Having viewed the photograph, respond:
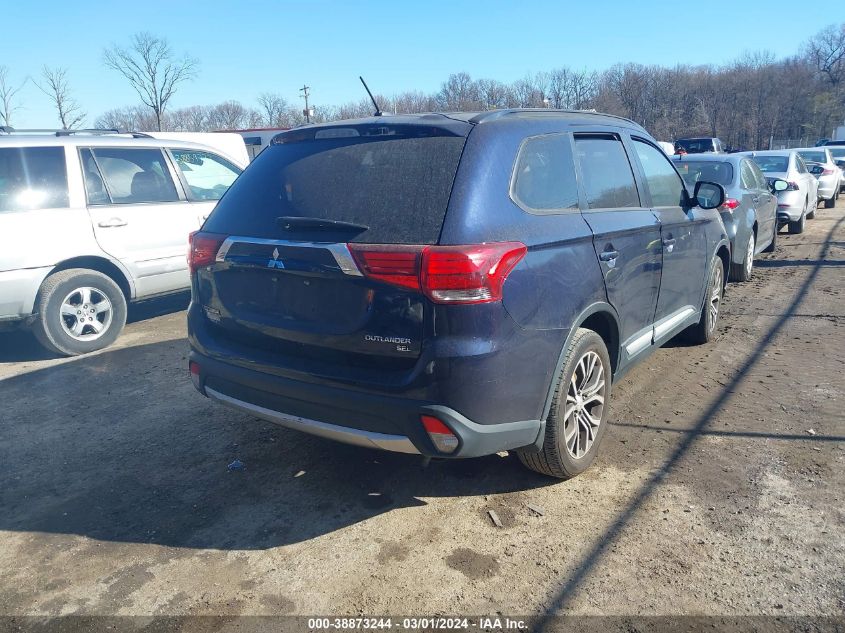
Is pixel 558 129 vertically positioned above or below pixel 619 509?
above

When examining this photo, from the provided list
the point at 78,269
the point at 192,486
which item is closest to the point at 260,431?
the point at 192,486

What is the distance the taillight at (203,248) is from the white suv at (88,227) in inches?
120

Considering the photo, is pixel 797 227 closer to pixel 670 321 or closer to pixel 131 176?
pixel 670 321

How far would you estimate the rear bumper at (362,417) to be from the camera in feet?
8.92

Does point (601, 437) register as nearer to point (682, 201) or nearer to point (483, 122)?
point (483, 122)

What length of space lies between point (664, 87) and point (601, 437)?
88.4 m

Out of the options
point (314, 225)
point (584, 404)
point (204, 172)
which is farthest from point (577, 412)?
point (204, 172)

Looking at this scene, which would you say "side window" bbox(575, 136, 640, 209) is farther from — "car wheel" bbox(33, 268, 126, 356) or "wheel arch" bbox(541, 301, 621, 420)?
"car wheel" bbox(33, 268, 126, 356)

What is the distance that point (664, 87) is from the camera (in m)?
81.7

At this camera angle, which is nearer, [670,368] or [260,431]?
[260,431]

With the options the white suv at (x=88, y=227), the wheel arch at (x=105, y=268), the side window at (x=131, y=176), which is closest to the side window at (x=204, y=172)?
the white suv at (x=88, y=227)

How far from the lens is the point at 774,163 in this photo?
12477mm

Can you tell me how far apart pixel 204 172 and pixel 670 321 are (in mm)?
5302

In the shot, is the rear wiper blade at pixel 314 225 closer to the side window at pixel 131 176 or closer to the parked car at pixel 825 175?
the side window at pixel 131 176
